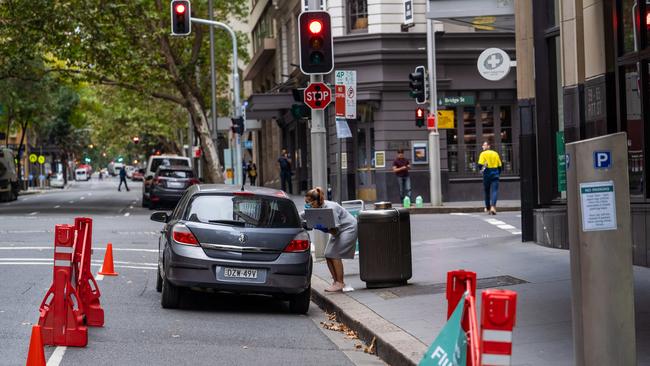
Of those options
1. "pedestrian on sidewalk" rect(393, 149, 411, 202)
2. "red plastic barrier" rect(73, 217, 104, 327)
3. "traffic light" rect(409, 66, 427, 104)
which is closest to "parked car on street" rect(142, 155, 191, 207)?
"pedestrian on sidewalk" rect(393, 149, 411, 202)

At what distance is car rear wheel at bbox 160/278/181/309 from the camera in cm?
1187

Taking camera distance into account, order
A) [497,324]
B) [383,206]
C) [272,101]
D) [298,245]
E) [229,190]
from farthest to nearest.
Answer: [272,101] < [383,206] < [229,190] < [298,245] < [497,324]

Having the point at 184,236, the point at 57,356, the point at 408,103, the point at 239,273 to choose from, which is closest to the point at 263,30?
the point at 408,103

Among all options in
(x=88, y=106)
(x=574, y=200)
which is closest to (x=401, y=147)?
(x=574, y=200)

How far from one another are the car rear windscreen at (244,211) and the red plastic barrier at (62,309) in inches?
117

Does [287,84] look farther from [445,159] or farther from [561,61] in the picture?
[561,61]

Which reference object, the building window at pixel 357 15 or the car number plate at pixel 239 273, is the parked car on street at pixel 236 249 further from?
the building window at pixel 357 15

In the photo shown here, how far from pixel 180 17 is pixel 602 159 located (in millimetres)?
22689

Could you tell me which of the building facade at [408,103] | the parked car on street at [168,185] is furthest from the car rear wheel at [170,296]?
the parked car on street at [168,185]

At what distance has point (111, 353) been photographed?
29.7 ft

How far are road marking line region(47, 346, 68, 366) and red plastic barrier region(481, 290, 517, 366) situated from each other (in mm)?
4432

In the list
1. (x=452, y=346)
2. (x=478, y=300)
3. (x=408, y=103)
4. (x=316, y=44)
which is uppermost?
(x=408, y=103)

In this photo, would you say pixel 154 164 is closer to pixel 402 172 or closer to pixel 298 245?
pixel 402 172

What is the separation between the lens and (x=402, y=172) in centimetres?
3159
